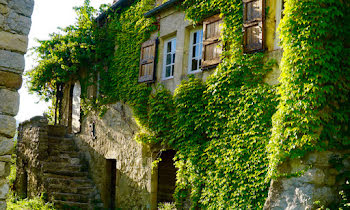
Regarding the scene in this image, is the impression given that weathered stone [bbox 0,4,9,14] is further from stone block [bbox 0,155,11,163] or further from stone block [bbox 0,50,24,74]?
stone block [bbox 0,155,11,163]

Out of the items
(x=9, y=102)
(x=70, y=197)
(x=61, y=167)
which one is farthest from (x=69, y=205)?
(x=9, y=102)

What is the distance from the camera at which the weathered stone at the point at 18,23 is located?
4230 mm

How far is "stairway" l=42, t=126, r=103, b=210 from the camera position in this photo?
34.4 feet

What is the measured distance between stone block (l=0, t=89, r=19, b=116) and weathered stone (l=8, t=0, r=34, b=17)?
0.89m

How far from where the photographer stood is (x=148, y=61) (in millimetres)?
9914

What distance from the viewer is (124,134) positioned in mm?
10398

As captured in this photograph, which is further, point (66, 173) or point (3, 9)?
point (66, 173)

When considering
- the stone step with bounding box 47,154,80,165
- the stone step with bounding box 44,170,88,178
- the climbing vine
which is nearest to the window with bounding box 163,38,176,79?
the climbing vine

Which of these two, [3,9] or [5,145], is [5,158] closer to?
[5,145]

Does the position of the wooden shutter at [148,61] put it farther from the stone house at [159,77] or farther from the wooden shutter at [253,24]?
the wooden shutter at [253,24]

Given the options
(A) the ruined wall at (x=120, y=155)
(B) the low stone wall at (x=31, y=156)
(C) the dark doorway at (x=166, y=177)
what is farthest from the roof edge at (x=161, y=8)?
(B) the low stone wall at (x=31, y=156)

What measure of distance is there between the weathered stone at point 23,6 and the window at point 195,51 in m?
4.73

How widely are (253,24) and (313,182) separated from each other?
10.1 ft

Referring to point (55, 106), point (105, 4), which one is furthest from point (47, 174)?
point (105, 4)
